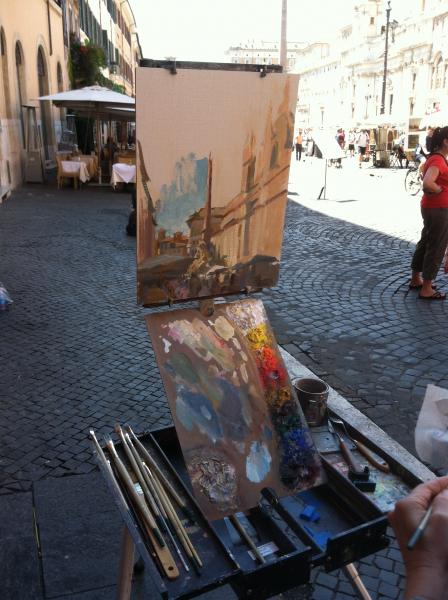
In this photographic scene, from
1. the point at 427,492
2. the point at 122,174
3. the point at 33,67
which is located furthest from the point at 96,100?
the point at 427,492

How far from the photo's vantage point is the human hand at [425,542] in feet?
2.99

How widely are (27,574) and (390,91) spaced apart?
69.6 metres

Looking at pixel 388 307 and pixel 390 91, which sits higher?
pixel 390 91

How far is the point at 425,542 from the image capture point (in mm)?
969

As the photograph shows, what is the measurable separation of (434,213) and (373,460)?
410 cm

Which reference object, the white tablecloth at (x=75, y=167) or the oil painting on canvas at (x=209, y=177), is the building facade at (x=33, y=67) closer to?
the white tablecloth at (x=75, y=167)

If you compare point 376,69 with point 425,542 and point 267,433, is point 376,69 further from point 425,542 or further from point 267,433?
point 425,542

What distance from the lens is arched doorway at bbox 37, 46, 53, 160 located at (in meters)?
19.1

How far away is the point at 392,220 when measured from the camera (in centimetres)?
1087

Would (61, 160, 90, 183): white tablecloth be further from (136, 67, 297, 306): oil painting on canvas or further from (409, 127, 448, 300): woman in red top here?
(136, 67, 297, 306): oil painting on canvas

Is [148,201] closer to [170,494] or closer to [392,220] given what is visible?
[170,494]

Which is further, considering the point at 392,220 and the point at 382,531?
the point at 392,220

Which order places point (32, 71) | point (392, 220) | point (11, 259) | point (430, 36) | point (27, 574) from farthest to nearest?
point (430, 36) → point (32, 71) → point (392, 220) → point (11, 259) → point (27, 574)

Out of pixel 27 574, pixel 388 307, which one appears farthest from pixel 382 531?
pixel 388 307
